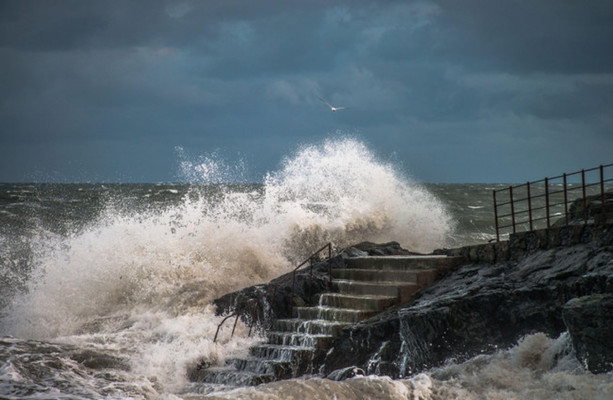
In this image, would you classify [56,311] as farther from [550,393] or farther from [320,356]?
[550,393]

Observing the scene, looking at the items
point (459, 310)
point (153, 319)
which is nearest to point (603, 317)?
point (459, 310)

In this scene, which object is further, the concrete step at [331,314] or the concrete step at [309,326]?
the concrete step at [331,314]

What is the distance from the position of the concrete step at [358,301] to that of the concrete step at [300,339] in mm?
896

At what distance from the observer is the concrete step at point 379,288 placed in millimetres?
10195

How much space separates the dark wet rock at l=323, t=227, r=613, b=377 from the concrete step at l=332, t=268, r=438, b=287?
778 mm

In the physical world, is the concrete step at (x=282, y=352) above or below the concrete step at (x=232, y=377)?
above

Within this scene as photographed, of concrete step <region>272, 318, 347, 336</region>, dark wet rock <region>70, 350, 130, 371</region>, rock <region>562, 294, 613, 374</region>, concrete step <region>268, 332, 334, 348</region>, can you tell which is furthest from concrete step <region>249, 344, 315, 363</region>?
rock <region>562, 294, 613, 374</region>

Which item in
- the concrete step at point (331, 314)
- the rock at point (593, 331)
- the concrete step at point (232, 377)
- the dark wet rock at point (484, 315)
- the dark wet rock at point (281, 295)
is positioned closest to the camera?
the rock at point (593, 331)

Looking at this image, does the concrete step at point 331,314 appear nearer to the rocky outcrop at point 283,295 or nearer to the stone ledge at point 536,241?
the rocky outcrop at point 283,295

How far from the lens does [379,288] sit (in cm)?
1050

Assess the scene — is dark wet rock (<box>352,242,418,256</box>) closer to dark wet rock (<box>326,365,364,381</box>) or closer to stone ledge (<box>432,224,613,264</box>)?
stone ledge (<box>432,224,613,264</box>)

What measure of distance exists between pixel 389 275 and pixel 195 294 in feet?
14.4

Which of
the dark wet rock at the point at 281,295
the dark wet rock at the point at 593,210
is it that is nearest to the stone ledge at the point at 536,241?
the dark wet rock at the point at 593,210

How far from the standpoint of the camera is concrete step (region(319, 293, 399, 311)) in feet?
32.9
